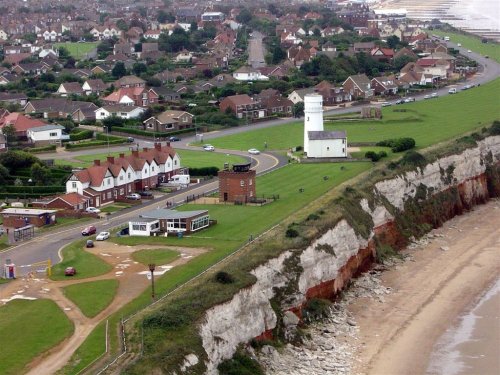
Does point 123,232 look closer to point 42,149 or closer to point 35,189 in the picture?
point 35,189

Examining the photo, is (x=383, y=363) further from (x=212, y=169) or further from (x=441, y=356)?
(x=212, y=169)

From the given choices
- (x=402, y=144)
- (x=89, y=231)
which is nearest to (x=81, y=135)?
(x=402, y=144)

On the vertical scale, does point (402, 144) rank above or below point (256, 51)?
above

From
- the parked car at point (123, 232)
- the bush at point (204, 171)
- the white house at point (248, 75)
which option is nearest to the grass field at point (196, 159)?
the bush at point (204, 171)

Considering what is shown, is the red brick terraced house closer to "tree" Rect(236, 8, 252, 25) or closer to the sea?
the sea

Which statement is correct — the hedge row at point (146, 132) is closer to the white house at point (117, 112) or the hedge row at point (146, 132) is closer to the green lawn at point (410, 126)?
the green lawn at point (410, 126)

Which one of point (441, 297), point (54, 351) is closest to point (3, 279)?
point (54, 351)
